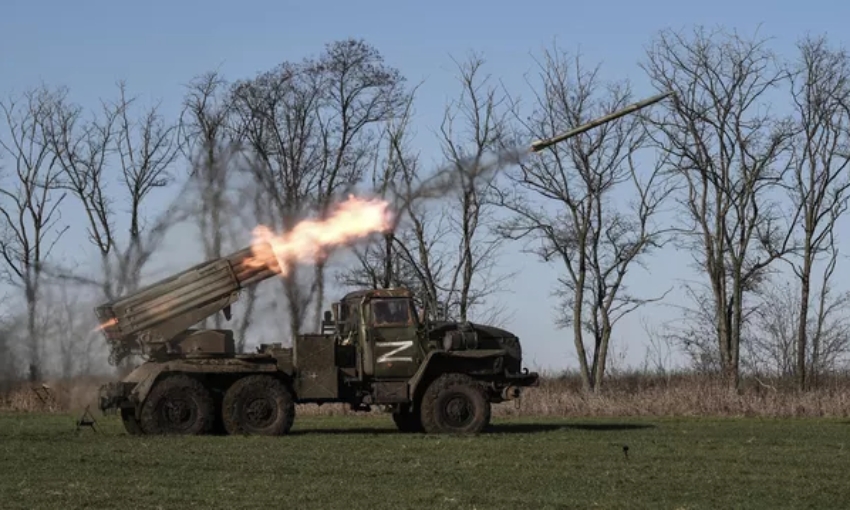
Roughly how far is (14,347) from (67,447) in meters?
9.35

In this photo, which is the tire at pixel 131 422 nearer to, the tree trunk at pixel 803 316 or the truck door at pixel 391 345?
the truck door at pixel 391 345

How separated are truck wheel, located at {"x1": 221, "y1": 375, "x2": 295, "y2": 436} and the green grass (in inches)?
19.8

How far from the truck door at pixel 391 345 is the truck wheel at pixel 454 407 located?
2.12 ft

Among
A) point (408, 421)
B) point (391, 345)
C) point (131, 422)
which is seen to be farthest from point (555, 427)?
point (131, 422)

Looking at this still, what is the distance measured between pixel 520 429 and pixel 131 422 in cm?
800

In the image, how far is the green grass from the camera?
53.9 feet

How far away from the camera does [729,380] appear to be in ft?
140

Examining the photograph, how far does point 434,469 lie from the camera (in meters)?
20.1

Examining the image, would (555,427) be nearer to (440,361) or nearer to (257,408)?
(440,361)

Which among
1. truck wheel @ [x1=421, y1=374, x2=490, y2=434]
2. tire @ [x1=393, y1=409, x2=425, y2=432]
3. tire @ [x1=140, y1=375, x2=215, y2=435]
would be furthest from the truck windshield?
tire @ [x1=140, y1=375, x2=215, y2=435]

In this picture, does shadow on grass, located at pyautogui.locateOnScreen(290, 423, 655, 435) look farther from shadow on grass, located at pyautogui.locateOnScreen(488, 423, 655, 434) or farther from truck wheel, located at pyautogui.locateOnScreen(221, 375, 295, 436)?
truck wheel, located at pyautogui.locateOnScreen(221, 375, 295, 436)

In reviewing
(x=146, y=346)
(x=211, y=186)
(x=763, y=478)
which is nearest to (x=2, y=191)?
(x=211, y=186)

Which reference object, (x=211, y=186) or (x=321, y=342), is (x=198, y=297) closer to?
(x=321, y=342)

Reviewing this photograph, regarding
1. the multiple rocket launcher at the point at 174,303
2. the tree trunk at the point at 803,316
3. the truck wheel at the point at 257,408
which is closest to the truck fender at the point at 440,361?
the truck wheel at the point at 257,408
